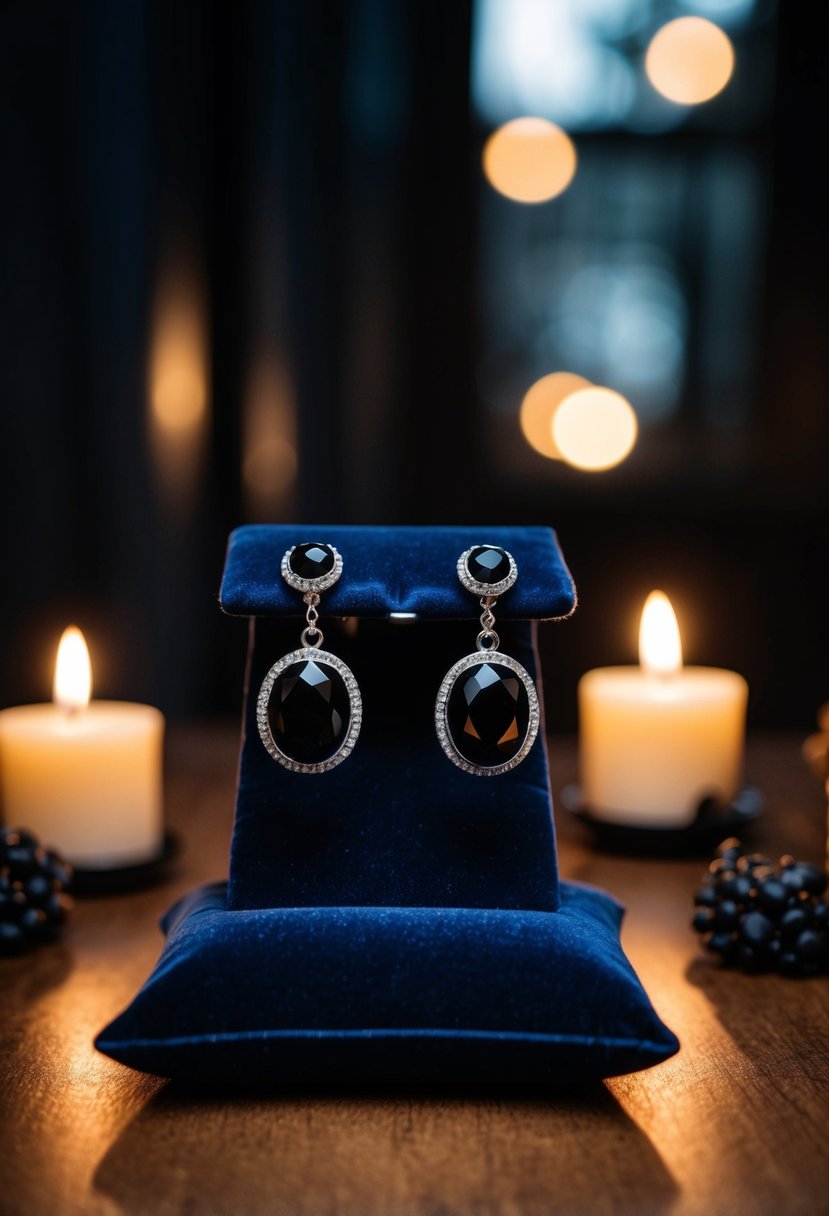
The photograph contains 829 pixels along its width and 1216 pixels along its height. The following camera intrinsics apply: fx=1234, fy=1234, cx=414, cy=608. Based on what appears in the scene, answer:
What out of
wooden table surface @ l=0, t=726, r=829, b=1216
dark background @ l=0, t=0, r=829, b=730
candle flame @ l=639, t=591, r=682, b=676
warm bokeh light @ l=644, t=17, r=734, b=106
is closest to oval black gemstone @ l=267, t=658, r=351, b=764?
wooden table surface @ l=0, t=726, r=829, b=1216

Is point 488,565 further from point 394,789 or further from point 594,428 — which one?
point 594,428

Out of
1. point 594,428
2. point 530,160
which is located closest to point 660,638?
point 594,428

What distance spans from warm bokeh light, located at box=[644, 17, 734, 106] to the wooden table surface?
1.39 metres

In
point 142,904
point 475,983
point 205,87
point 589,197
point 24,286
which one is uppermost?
point 205,87

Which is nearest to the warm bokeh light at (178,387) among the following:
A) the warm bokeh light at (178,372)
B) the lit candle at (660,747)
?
the warm bokeh light at (178,372)

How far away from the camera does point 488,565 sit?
1.94 ft

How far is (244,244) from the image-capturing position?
1.67 meters

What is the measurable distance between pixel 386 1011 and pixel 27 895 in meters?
0.31

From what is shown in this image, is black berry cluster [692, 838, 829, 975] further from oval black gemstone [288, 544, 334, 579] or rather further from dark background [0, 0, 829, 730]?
dark background [0, 0, 829, 730]

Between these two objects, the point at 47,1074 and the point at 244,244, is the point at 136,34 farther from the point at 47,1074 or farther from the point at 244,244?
the point at 47,1074

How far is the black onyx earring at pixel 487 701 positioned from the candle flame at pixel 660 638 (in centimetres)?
42

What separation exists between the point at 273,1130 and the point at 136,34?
4.80 ft

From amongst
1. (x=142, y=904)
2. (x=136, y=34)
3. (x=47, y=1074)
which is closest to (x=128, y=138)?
(x=136, y=34)

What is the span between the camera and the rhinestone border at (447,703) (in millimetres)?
578
